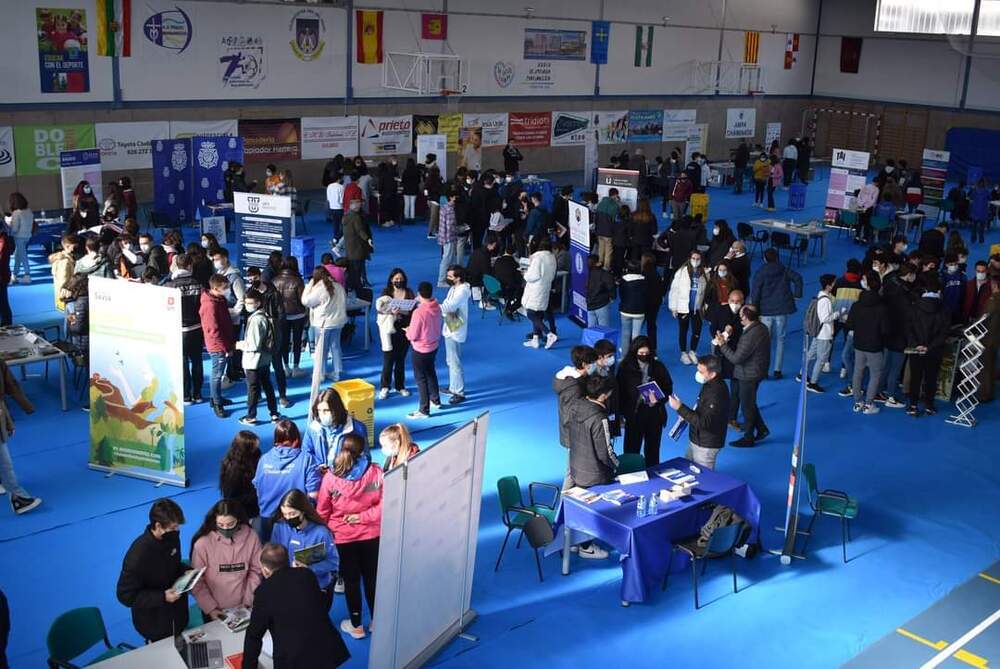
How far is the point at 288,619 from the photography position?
16.6 feet

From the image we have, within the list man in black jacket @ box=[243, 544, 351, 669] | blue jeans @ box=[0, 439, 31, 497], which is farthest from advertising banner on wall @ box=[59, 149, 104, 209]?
man in black jacket @ box=[243, 544, 351, 669]

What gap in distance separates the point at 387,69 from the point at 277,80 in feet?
9.95

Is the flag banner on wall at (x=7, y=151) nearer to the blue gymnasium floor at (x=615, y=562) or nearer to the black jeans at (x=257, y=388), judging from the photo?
the blue gymnasium floor at (x=615, y=562)

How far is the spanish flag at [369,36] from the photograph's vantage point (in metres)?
23.7

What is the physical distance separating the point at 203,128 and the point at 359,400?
13.3 metres

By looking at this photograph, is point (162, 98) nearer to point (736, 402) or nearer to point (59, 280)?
point (59, 280)

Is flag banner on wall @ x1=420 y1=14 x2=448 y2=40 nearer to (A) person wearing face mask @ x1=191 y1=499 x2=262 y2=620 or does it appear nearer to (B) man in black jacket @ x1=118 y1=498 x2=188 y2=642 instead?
(A) person wearing face mask @ x1=191 y1=499 x2=262 y2=620

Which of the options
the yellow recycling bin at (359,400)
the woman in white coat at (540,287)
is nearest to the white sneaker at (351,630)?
the yellow recycling bin at (359,400)

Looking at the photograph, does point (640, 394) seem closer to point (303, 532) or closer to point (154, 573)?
point (303, 532)

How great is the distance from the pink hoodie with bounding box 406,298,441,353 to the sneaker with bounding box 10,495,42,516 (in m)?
3.67

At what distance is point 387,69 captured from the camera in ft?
80.5

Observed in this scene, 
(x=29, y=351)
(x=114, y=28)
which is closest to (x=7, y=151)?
(x=114, y=28)

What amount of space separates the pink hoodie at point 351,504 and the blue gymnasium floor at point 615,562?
884 mm

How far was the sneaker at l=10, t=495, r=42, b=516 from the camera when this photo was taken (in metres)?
8.27
